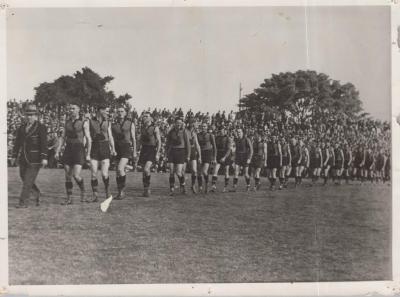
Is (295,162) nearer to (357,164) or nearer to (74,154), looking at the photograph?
(357,164)

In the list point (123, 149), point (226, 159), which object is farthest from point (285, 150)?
point (123, 149)

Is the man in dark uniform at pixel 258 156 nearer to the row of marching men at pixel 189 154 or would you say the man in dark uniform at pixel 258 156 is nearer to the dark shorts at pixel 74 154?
the row of marching men at pixel 189 154

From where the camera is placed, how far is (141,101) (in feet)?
18.6

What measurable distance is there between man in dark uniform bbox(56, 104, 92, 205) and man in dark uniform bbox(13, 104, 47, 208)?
178 millimetres

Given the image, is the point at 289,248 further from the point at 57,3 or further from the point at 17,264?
the point at 57,3

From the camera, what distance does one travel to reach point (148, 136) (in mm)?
6078

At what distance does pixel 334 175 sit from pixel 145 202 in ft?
6.56

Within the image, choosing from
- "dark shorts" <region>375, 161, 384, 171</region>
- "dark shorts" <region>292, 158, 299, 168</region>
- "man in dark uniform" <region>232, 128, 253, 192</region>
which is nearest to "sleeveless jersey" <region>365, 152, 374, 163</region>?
"dark shorts" <region>375, 161, 384, 171</region>

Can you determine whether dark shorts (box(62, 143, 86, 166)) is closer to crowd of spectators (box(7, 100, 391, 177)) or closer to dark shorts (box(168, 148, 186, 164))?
crowd of spectators (box(7, 100, 391, 177))

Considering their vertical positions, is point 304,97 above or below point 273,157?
above

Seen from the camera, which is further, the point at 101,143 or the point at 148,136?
the point at 148,136

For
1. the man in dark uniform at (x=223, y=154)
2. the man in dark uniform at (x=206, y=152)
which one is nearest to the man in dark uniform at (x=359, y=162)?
the man in dark uniform at (x=223, y=154)

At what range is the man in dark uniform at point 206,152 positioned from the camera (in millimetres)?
6227

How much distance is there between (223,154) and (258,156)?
1.40 ft
